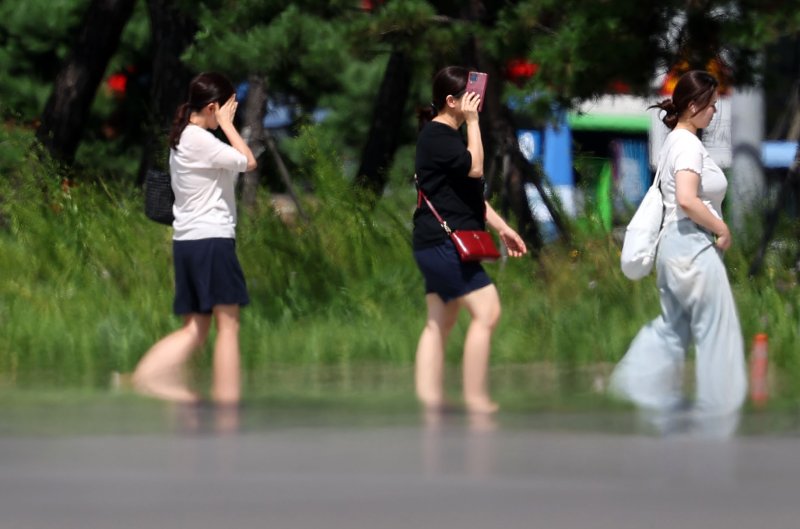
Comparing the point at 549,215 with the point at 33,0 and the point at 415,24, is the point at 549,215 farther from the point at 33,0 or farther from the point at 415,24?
the point at 33,0

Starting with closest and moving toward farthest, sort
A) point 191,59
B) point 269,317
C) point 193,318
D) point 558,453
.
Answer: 1. point 558,453
2. point 193,318
3. point 269,317
4. point 191,59

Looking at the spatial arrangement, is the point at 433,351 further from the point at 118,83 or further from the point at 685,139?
the point at 118,83

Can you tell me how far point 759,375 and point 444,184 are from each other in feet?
6.28

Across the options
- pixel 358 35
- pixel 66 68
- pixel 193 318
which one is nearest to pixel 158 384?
pixel 193 318

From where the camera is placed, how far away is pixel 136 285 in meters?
11.8

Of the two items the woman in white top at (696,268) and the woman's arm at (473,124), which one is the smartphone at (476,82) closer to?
the woman's arm at (473,124)

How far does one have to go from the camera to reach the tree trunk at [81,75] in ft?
54.9

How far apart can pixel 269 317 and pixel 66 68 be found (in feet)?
22.0

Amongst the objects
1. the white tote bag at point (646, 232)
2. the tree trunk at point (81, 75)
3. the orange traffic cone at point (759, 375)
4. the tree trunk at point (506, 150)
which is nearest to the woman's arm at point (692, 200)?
the white tote bag at point (646, 232)

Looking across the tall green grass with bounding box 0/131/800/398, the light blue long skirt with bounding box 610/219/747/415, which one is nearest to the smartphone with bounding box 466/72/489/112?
the light blue long skirt with bounding box 610/219/747/415

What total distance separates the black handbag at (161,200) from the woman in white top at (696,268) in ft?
8.02

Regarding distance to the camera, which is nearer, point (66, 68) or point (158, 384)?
point (158, 384)

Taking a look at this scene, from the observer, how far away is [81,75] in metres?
16.8

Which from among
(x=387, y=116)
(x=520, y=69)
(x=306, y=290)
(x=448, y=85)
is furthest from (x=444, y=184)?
(x=387, y=116)
